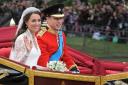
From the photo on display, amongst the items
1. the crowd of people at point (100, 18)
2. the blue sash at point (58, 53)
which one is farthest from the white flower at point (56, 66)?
the crowd of people at point (100, 18)

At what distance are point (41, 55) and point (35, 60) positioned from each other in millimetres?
120

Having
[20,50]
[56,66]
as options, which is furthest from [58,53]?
[20,50]

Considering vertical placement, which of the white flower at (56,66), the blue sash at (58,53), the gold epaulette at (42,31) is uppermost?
the gold epaulette at (42,31)

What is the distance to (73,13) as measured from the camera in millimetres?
14672

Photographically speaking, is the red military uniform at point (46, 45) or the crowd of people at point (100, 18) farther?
the crowd of people at point (100, 18)

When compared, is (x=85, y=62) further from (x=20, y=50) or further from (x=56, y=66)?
(x=20, y=50)

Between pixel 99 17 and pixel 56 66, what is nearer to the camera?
pixel 56 66

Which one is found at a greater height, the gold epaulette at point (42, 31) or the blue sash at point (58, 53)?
the gold epaulette at point (42, 31)

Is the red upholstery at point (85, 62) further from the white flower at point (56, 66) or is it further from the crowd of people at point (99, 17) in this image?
the crowd of people at point (99, 17)

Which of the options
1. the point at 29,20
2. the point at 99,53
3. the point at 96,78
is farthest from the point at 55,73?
the point at 99,53

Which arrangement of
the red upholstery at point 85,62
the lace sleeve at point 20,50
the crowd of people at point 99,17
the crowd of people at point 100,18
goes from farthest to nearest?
the crowd of people at point 100,18 < the crowd of people at point 99,17 < the red upholstery at point 85,62 < the lace sleeve at point 20,50

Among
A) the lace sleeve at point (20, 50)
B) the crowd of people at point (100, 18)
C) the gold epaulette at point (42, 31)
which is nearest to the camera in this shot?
the lace sleeve at point (20, 50)

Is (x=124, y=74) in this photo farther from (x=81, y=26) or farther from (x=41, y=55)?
(x=81, y=26)

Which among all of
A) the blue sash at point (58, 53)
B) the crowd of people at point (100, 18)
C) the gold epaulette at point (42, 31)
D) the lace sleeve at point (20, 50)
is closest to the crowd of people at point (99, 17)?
the crowd of people at point (100, 18)
